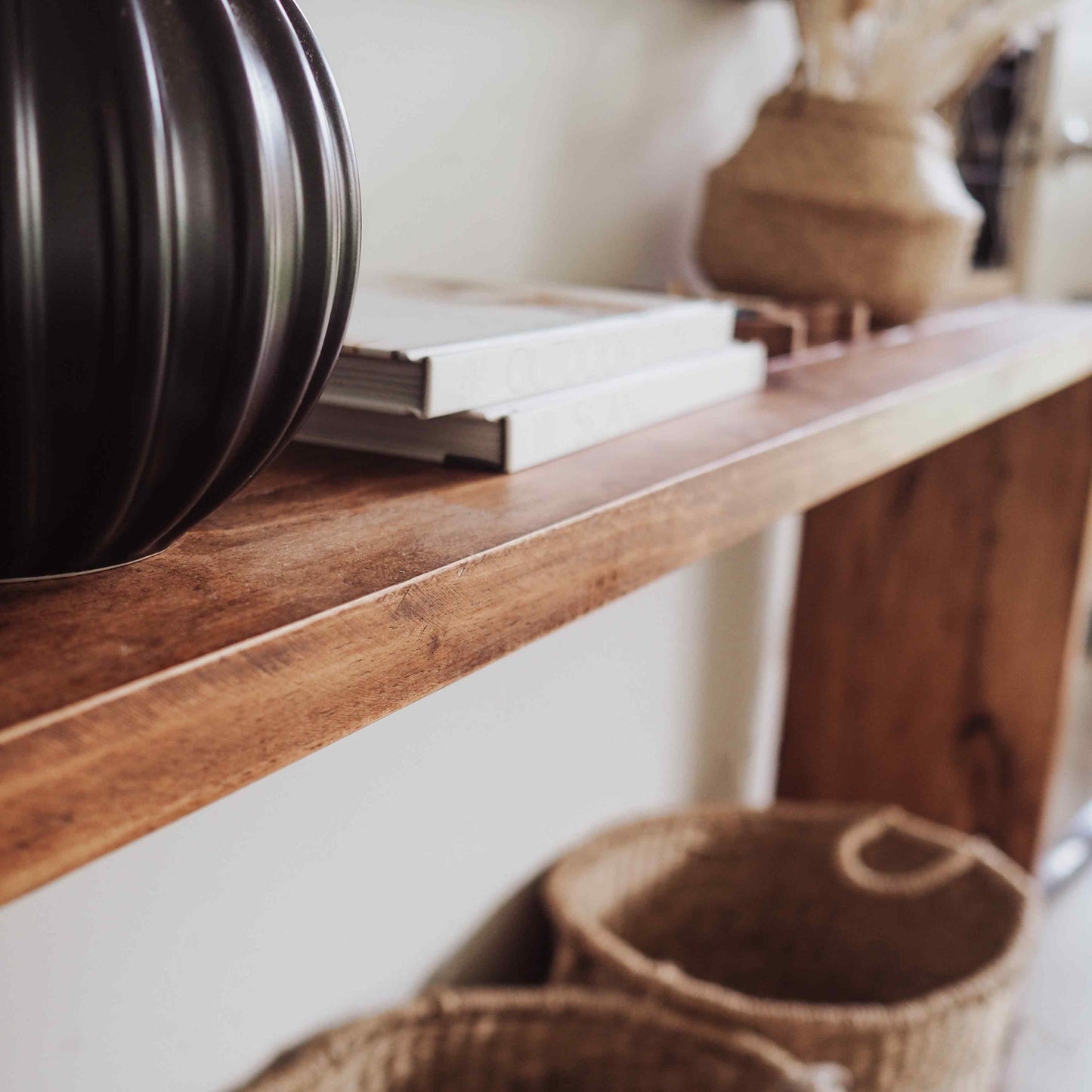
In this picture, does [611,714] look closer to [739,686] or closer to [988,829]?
[739,686]

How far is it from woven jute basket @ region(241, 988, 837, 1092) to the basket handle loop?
1.09ft

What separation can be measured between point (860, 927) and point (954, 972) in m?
0.10

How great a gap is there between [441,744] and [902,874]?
59 centimetres

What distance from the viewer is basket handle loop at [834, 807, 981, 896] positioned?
46.6 inches

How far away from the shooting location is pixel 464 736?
97 centimetres

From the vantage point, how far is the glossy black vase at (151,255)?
0.81 ft

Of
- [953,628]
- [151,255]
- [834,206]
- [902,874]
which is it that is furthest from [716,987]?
[151,255]

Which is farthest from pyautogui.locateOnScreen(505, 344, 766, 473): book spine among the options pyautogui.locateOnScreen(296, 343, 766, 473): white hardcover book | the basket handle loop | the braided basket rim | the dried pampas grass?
the basket handle loop

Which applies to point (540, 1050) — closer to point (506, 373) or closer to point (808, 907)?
point (808, 907)

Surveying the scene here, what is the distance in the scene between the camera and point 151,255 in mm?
262

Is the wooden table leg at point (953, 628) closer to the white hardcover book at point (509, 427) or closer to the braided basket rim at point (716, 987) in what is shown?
the braided basket rim at point (716, 987)

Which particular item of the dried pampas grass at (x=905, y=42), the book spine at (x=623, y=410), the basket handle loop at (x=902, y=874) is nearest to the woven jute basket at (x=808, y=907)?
the basket handle loop at (x=902, y=874)

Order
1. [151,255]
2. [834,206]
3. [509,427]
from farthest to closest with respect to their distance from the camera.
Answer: [834,206] < [509,427] < [151,255]

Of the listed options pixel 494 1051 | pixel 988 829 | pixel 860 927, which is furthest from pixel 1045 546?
pixel 494 1051
